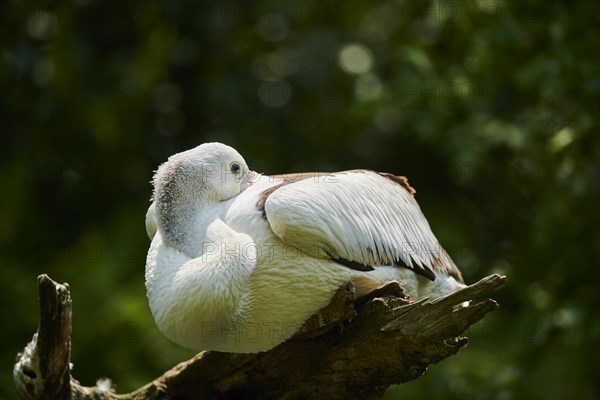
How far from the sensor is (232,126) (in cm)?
1141

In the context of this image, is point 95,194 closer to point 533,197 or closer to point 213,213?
point 533,197

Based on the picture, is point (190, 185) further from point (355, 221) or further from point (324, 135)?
point (324, 135)

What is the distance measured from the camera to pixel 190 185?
16.5 feet

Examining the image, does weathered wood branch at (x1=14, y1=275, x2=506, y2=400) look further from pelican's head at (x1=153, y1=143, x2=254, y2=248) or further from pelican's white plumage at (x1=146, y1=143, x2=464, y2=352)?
pelican's head at (x1=153, y1=143, x2=254, y2=248)

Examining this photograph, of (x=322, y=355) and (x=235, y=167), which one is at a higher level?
(x=235, y=167)

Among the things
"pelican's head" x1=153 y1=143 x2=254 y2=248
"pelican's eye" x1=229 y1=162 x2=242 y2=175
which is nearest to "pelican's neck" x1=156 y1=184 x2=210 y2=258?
"pelican's head" x1=153 y1=143 x2=254 y2=248

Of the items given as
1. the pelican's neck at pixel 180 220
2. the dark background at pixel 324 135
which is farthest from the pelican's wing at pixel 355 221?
the dark background at pixel 324 135

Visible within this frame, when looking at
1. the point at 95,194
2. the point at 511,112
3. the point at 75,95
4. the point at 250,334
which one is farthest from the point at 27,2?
the point at 250,334

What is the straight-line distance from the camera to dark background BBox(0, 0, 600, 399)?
Answer: 8.23 m

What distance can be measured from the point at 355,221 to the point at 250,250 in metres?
0.69

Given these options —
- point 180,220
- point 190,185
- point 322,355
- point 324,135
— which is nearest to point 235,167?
point 190,185

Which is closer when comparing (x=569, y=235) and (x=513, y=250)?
(x=569, y=235)

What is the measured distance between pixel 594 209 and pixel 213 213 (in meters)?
4.50

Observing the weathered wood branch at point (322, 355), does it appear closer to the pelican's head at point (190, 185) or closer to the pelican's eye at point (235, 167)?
the pelican's head at point (190, 185)
